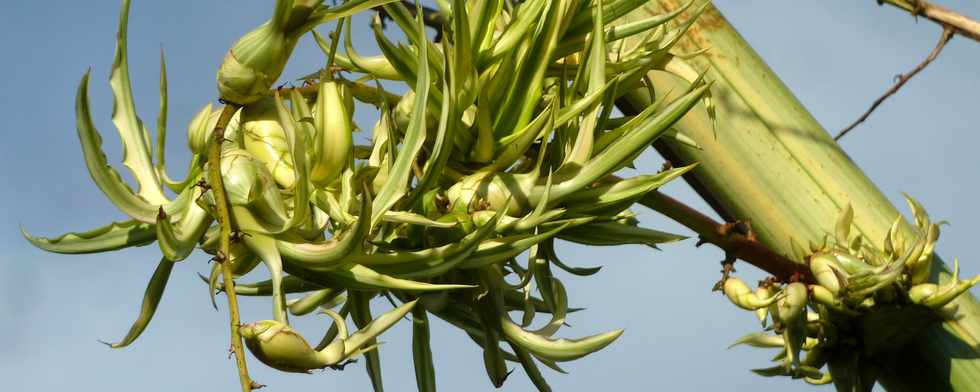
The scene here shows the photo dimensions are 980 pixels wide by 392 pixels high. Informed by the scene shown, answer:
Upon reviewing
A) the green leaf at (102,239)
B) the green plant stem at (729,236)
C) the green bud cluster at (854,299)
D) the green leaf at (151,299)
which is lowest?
the green bud cluster at (854,299)

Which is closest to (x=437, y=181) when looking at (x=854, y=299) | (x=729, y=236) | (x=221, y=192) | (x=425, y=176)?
(x=425, y=176)

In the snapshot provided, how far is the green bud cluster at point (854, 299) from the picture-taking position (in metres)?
1.64

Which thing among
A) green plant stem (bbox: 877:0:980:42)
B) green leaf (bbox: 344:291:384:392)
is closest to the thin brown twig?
green plant stem (bbox: 877:0:980:42)

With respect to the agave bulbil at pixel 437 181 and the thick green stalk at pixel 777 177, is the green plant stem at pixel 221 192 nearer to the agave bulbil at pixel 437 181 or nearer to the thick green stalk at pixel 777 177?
the agave bulbil at pixel 437 181

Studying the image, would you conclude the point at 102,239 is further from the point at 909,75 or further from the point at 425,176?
the point at 909,75

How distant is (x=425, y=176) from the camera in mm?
1427

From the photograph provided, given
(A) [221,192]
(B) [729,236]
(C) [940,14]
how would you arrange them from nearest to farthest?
1. (A) [221,192]
2. (B) [729,236]
3. (C) [940,14]

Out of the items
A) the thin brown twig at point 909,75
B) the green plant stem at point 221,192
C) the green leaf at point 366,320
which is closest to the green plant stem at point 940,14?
the thin brown twig at point 909,75

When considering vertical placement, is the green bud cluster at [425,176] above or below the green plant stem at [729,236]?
above

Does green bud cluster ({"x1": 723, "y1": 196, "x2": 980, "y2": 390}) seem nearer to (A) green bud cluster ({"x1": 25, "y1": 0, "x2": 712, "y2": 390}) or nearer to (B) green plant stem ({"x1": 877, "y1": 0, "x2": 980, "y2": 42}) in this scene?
(A) green bud cluster ({"x1": 25, "y1": 0, "x2": 712, "y2": 390})

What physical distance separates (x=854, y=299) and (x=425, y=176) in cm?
54

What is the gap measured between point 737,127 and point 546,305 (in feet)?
0.99

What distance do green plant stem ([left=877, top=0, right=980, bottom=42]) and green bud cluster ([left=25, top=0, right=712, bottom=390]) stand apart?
0.43 metres

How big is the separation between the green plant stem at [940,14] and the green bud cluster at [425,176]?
426mm
